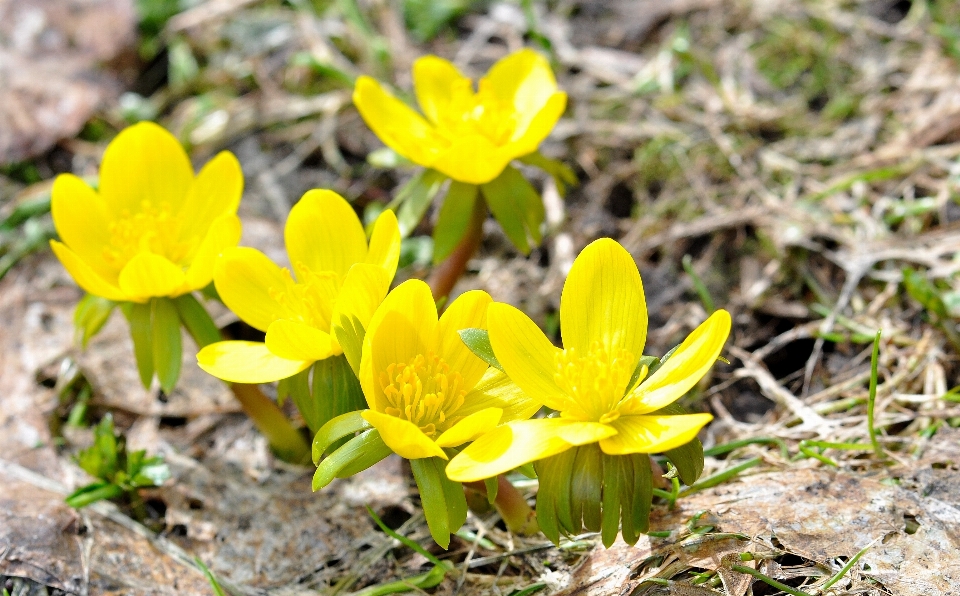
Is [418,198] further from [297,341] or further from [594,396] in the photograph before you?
[594,396]

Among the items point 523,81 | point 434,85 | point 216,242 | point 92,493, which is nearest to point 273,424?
point 92,493

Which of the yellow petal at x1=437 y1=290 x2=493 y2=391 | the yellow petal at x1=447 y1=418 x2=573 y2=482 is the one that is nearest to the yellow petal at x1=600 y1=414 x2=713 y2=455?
the yellow petal at x1=447 y1=418 x2=573 y2=482

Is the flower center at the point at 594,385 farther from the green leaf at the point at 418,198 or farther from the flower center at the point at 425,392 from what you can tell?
the green leaf at the point at 418,198

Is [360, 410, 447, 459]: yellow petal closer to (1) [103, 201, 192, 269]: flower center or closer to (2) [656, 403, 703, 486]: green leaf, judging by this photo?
(2) [656, 403, 703, 486]: green leaf

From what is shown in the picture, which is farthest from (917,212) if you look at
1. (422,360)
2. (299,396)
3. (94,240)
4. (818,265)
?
(94,240)

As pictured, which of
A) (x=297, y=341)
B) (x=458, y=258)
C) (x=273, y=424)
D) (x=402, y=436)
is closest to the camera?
(x=402, y=436)

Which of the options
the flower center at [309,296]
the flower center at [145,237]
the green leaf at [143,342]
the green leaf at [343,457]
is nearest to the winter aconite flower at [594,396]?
the green leaf at [343,457]
